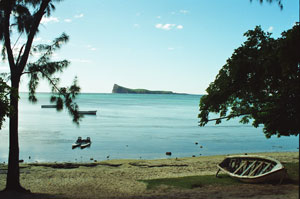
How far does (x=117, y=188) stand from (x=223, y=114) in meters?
7.77

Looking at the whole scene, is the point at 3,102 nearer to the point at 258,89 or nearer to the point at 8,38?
the point at 8,38

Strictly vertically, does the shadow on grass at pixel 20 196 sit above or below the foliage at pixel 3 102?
below

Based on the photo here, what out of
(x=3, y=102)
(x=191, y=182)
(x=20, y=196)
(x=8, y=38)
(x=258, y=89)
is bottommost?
(x=20, y=196)

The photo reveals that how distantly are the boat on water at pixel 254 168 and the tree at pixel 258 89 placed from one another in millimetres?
2408

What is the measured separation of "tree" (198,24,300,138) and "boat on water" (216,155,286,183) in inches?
94.8

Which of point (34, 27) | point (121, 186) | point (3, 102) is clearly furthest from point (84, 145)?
point (3, 102)

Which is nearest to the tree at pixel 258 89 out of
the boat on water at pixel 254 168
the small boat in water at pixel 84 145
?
the boat on water at pixel 254 168

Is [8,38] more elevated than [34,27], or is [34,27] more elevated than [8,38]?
[34,27]

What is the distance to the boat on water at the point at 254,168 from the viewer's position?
13062 millimetres

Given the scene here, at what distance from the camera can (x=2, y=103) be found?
11.6 meters

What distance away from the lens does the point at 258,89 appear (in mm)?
15570

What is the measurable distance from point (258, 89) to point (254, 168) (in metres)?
4.07

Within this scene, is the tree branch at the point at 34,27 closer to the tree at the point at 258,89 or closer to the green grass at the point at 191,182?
the green grass at the point at 191,182

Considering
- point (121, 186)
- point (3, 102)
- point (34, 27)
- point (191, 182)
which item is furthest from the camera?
point (121, 186)
